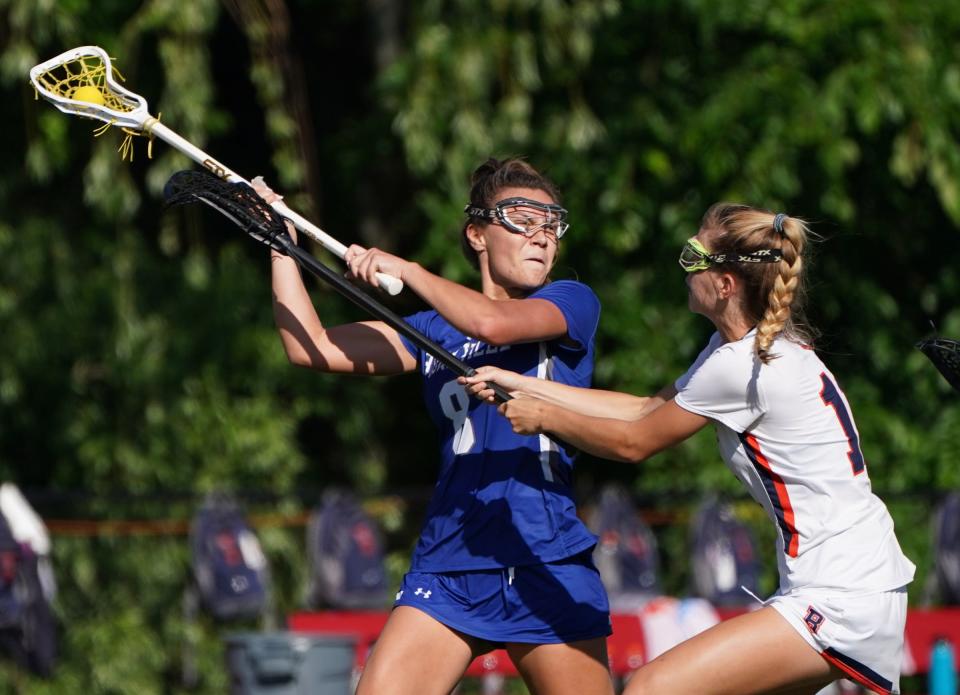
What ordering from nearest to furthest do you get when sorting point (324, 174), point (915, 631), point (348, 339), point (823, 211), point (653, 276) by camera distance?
1. point (348, 339)
2. point (915, 631)
3. point (823, 211)
4. point (653, 276)
5. point (324, 174)

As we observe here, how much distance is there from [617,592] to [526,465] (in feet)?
17.3

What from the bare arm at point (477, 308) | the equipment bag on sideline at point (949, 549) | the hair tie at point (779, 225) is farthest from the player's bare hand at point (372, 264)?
the equipment bag on sideline at point (949, 549)

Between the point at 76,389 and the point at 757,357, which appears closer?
the point at 757,357

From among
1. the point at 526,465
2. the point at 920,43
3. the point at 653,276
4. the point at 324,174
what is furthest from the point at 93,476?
the point at 526,465

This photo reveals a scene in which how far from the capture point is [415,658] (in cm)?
428

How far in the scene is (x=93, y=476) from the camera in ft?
34.2

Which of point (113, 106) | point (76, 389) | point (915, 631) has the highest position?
point (113, 106)

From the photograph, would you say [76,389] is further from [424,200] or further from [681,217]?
[681,217]

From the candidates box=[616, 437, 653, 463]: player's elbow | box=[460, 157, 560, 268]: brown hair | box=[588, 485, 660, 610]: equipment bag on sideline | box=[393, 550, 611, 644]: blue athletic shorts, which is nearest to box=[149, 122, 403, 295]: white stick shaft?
box=[460, 157, 560, 268]: brown hair

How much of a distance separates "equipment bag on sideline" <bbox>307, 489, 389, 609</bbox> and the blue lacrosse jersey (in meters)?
4.89

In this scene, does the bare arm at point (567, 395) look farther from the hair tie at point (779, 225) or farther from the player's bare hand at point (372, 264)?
the hair tie at point (779, 225)

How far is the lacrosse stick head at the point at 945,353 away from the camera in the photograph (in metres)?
4.36

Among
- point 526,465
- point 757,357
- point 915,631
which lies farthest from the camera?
point 915,631

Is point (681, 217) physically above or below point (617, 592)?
above
